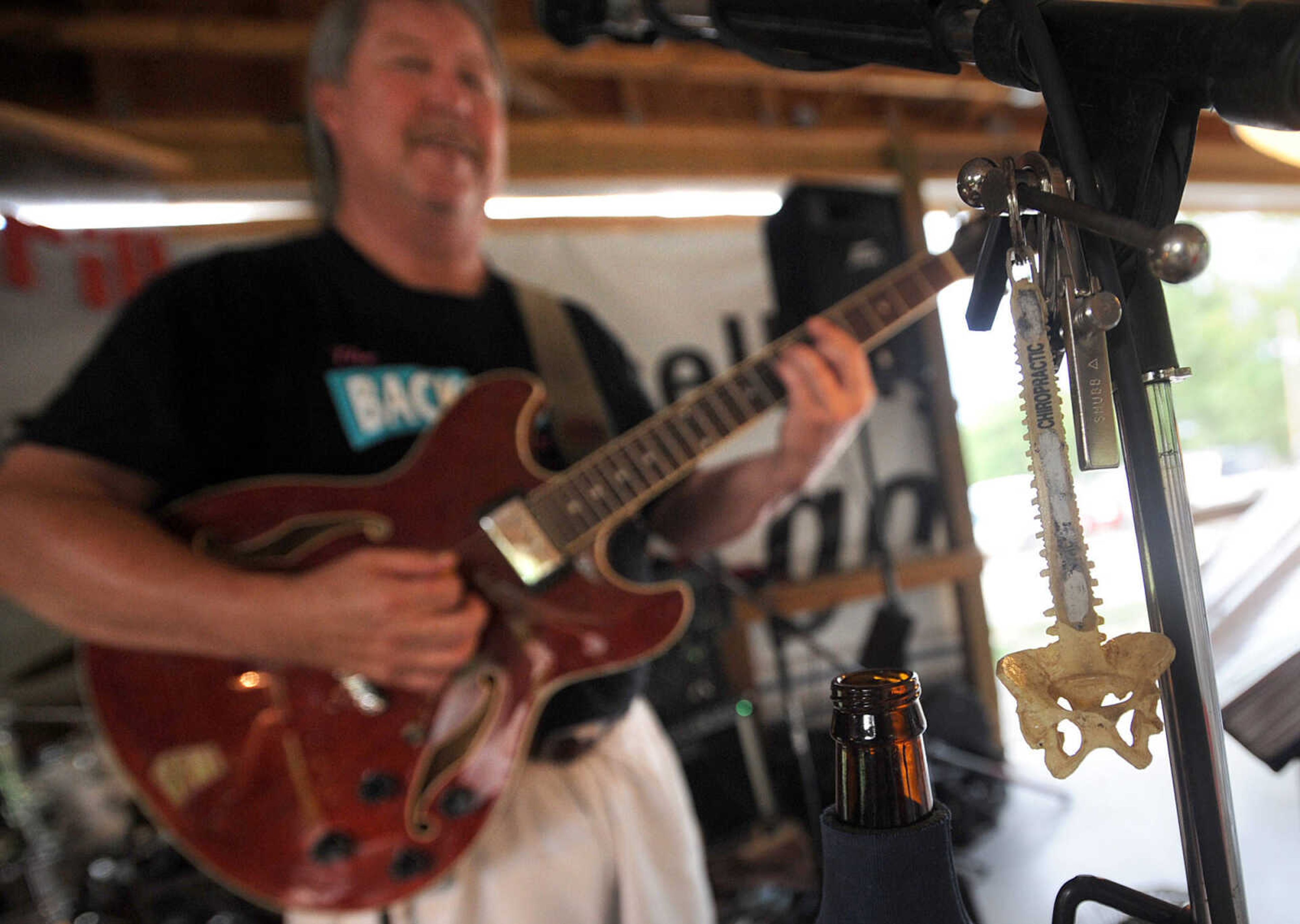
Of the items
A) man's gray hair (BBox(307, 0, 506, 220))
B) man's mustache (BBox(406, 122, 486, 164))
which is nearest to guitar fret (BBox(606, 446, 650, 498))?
man's mustache (BBox(406, 122, 486, 164))

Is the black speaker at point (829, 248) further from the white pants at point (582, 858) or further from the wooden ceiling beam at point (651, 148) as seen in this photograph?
the white pants at point (582, 858)

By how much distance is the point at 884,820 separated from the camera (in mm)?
260

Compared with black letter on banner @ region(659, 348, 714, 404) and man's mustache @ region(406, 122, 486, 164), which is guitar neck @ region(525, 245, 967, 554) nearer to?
man's mustache @ region(406, 122, 486, 164)

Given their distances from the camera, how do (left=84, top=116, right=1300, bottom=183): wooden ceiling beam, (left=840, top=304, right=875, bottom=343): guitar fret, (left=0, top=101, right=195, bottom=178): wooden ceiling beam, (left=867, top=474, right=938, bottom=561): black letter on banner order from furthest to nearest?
1. (left=867, top=474, right=938, bottom=561): black letter on banner
2. (left=84, top=116, right=1300, bottom=183): wooden ceiling beam
3. (left=0, top=101, right=195, bottom=178): wooden ceiling beam
4. (left=840, top=304, right=875, bottom=343): guitar fret

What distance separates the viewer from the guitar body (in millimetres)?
844

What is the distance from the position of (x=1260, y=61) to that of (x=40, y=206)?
261 cm

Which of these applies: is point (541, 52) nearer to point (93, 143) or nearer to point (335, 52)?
point (93, 143)

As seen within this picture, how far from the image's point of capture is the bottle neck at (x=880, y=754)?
26 centimetres

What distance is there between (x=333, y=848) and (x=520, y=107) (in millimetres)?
2402

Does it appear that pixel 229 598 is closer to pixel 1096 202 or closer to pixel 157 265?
pixel 1096 202

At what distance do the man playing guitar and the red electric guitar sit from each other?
0.03m

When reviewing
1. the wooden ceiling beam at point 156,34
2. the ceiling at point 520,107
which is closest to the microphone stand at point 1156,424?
the ceiling at point 520,107

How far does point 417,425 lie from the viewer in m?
1.04

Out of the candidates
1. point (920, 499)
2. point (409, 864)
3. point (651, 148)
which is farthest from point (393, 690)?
point (920, 499)
